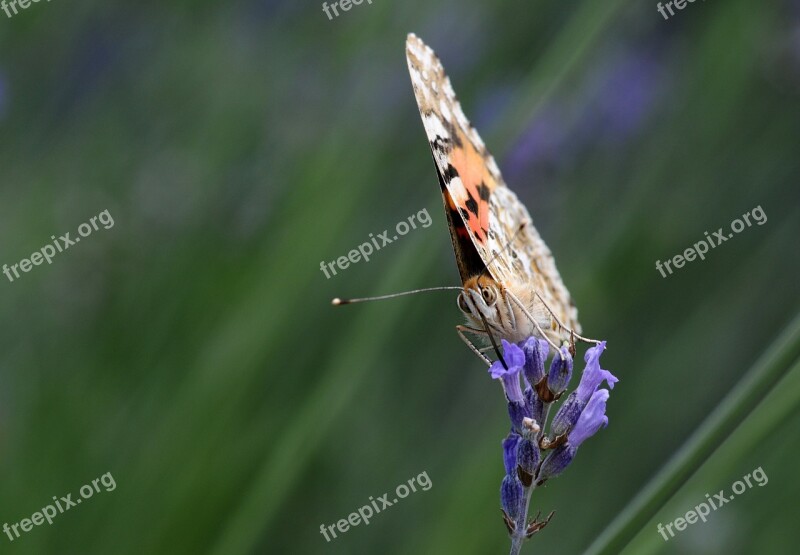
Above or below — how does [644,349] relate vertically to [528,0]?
below

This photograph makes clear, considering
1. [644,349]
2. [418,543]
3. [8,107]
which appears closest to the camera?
[418,543]

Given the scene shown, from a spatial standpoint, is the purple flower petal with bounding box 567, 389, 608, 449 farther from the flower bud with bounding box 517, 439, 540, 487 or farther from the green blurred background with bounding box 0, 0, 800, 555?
the green blurred background with bounding box 0, 0, 800, 555

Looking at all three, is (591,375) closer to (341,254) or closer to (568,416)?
(568,416)

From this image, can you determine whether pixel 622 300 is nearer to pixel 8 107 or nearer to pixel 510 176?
pixel 510 176

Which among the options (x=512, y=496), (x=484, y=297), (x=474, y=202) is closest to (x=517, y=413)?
(x=512, y=496)

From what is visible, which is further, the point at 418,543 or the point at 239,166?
the point at 239,166

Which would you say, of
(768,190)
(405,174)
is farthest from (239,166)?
(768,190)

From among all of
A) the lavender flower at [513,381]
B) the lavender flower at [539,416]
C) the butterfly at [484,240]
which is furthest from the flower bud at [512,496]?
the butterfly at [484,240]

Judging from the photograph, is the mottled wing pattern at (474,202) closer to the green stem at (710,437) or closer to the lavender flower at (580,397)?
the lavender flower at (580,397)
